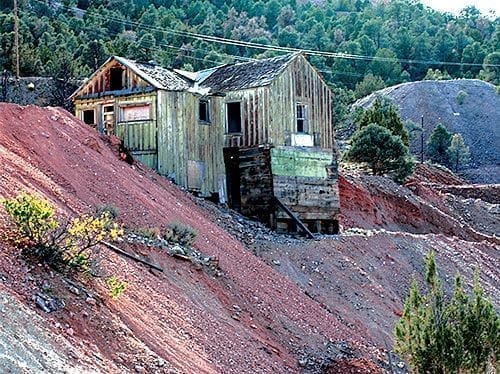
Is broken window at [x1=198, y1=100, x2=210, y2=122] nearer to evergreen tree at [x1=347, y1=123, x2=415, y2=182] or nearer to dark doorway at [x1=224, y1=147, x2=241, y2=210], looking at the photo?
dark doorway at [x1=224, y1=147, x2=241, y2=210]

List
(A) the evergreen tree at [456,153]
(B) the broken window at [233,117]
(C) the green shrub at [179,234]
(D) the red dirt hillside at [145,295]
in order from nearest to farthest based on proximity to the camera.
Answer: (D) the red dirt hillside at [145,295] < (C) the green shrub at [179,234] < (B) the broken window at [233,117] < (A) the evergreen tree at [456,153]

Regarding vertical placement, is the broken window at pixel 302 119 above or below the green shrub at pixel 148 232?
above

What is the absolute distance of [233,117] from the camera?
87.8ft

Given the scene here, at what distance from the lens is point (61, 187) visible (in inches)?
651

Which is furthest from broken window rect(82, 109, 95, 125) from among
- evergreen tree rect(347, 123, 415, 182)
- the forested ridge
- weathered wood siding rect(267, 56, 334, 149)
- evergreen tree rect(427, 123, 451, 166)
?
evergreen tree rect(427, 123, 451, 166)

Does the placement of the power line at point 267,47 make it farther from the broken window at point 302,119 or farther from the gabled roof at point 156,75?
the gabled roof at point 156,75

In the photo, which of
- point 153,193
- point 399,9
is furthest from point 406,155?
point 399,9

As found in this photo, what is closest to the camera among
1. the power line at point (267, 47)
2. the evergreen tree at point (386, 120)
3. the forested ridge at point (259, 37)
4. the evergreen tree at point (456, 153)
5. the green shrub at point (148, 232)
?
the green shrub at point (148, 232)

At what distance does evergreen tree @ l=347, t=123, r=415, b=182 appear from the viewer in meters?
41.7

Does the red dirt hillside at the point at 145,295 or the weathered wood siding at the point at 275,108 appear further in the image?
the weathered wood siding at the point at 275,108

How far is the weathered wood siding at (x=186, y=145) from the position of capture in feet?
79.8

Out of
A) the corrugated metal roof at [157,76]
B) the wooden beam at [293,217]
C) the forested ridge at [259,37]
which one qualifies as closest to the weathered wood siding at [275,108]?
the corrugated metal roof at [157,76]

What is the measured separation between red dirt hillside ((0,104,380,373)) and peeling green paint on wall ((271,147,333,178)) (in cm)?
421

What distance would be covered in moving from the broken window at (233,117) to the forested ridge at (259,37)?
28556 mm
